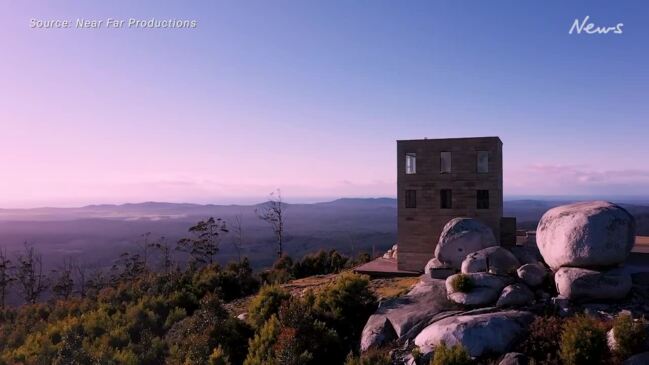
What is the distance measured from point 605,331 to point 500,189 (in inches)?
428

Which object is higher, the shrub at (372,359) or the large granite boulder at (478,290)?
the large granite boulder at (478,290)

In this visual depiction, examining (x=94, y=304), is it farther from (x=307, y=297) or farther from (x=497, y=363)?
(x=497, y=363)

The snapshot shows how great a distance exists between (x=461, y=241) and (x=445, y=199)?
3.63m

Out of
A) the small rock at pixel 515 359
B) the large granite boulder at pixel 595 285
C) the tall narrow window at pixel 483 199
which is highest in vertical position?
the tall narrow window at pixel 483 199

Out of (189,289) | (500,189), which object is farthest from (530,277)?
(189,289)

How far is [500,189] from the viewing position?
2267 cm

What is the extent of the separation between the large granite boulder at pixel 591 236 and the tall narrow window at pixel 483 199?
5.48 metres

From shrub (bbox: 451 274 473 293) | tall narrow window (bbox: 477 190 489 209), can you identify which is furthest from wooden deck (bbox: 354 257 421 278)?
shrub (bbox: 451 274 473 293)

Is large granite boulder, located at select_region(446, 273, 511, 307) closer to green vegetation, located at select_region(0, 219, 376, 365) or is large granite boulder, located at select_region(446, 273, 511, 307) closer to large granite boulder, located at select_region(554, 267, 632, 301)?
large granite boulder, located at select_region(554, 267, 632, 301)

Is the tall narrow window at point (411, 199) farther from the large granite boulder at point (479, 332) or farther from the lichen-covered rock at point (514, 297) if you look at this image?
the large granite boulder at point (479, 332)

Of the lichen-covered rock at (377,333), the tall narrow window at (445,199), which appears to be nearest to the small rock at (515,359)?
the lichen-covered rock at (377,333)

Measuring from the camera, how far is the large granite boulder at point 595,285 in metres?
14.6

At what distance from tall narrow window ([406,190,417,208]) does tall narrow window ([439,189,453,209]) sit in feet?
3.92

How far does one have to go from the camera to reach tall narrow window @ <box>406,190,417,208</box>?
76.7ft
